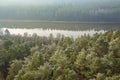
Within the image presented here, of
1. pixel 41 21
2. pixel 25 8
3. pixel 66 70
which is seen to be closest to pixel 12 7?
pixel 25 8

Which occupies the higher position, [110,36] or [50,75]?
[110,36]

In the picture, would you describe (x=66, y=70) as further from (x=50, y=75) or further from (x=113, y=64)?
(x=113, y=64)

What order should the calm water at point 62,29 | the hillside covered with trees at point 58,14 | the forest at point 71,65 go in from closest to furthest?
the forest at point 71,65
the calm water at point 62,29
the hillside covered with trees at point 58,14

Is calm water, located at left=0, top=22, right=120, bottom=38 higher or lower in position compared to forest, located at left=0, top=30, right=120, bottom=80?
lower

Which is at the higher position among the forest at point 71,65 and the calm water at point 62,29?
the forest at point 71,65

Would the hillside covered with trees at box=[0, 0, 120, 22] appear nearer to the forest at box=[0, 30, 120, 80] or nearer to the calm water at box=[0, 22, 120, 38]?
the calm water at box=[0, 22, 120, 38]

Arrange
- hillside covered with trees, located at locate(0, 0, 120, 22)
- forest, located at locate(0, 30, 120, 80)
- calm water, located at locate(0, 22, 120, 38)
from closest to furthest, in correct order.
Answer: forest, located at locate(0, 30, 120, 80) < calm water, located at locate(0, 22, 120, 38) < hillside covered with trees, located at locate(0, 0, 120, 22)

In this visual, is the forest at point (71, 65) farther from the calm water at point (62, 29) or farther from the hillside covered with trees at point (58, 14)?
the hillside covered with trees at point (58, 14)

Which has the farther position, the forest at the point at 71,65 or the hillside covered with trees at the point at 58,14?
the hillside covered with trees at the point at 58,14

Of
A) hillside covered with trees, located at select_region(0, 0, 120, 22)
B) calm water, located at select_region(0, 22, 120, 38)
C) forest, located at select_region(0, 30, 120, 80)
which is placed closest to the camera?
forest, located at select_region(0, 30, 120, 80)

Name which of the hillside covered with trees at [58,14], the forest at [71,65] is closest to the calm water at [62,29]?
the hillside covered with trees at [58,14]

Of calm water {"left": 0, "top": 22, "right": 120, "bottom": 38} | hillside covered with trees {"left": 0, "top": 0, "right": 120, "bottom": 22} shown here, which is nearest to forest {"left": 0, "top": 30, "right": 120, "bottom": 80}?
calm water {"left": 0, "top": 22, "right": 120, "bottom": 38}
